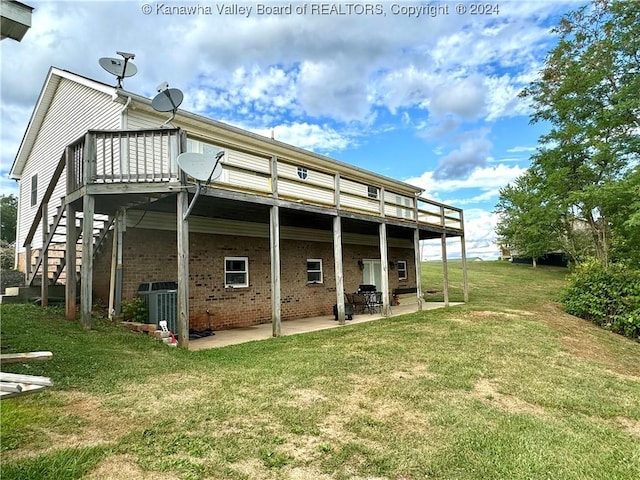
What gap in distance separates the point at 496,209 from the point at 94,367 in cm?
3804

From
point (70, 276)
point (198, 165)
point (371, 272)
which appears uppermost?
point (198, 165)

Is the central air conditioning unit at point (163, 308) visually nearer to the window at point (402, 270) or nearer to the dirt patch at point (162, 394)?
the dirt patch at point (162, 394)

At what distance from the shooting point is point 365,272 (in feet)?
52.7

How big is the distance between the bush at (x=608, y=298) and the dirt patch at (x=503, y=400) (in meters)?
8.81

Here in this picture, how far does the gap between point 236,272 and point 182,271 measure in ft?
14.1

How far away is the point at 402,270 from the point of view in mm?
18391

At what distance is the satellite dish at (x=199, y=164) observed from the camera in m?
6.57

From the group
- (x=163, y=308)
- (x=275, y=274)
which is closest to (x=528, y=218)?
(x=275, y=274)

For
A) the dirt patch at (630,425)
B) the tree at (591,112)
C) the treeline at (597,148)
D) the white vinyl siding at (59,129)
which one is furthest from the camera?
the tree at (591,112)

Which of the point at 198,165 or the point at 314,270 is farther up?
the point at 198,165

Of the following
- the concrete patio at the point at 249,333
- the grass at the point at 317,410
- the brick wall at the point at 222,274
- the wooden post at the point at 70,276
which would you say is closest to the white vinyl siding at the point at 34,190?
the brick wall at the point at 222,274

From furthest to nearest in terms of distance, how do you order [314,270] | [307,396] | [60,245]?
[314,270] < [60,245] < [307,396]

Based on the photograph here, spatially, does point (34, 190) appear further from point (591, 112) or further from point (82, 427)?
point (591, 112)

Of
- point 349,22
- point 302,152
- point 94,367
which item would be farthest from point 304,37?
point 94,367
